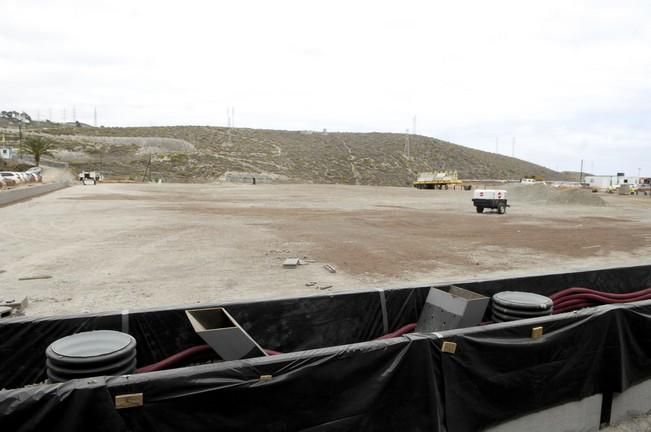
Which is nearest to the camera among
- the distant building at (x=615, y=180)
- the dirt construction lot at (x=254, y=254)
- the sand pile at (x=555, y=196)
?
the dirt construction lot at (x=254, y=254)

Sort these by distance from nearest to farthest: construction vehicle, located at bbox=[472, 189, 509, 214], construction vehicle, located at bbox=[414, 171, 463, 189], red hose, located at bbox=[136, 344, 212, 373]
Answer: red hose, located at bbox=[136, 344, 212, 373]
construction vehicle, located at bbox=[472, 189, 509, 214]
construction vehicle, located at bbox=[414, 171, 463, 189]

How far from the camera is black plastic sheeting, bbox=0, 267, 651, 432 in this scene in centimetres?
232

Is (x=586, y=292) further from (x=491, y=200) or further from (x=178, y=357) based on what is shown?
(x=491, y=200)

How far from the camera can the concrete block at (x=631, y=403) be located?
391 cm

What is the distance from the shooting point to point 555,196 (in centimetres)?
3866

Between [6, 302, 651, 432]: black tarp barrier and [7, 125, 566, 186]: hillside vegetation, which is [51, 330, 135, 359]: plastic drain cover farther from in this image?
[7, 125, 566, 186]: hillside vegetation

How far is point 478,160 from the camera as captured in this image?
458 feet

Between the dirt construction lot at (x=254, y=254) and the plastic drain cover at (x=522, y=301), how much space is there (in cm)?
116

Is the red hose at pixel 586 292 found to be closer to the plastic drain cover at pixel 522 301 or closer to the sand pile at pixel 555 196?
the plastic drain cover at pixel 522 301

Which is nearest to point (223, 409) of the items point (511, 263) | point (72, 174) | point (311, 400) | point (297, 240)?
point (311, 400)

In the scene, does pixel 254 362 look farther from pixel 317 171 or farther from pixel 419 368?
pixel 317 171

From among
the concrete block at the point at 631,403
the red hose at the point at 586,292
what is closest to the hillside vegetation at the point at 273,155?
the red hose at the point at 586,292

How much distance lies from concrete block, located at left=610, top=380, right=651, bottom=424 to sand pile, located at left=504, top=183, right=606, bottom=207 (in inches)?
1464

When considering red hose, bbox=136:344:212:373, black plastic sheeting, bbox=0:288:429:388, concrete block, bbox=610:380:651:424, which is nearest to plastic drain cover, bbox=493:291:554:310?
black plastic sheeting, bbox=0:288:429:388
